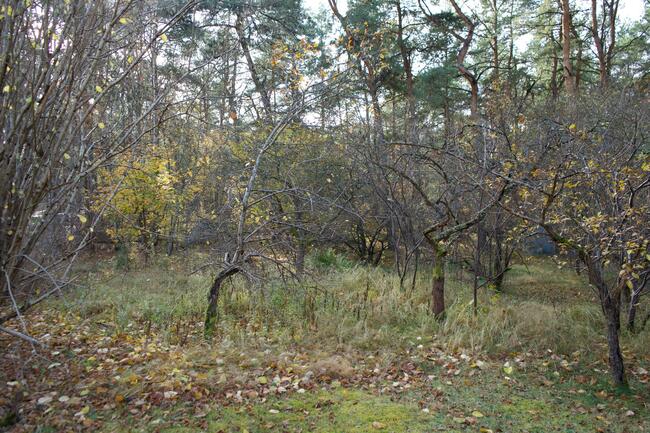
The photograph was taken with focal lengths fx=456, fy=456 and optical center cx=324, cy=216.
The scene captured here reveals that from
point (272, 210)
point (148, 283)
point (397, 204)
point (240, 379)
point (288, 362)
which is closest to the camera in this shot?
point (240, 379)

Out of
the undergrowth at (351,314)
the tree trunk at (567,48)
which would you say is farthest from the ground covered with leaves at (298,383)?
the tree trunk at (567,48)

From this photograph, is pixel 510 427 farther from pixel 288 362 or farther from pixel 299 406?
pixel 288 362

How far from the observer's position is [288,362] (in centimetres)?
486

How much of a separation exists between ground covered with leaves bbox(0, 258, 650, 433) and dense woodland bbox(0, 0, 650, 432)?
25 cm

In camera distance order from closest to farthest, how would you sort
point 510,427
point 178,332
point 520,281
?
1. point 510,427
2. point 178,332
3. point 520,281

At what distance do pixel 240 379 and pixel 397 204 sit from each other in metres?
4.76

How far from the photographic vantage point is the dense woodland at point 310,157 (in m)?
2.99

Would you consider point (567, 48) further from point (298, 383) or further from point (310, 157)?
point (298, 383)

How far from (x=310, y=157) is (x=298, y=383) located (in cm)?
→ 651

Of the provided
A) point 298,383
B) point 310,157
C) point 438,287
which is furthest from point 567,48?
point 298,383

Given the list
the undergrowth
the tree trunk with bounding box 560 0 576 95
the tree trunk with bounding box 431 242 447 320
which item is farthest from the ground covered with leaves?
the tree trunk with bounding box 560 0 576 95

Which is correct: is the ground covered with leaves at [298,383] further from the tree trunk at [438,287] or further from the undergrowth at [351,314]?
the tree trunk at [438,287]

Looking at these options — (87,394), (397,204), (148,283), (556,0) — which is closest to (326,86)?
(397,204)

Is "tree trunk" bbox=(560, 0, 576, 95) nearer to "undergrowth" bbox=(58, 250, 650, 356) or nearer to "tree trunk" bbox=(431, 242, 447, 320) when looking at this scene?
"undergrowth" bbox=(58, 250, 650, 356)
